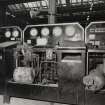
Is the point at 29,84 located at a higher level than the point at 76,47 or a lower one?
lower

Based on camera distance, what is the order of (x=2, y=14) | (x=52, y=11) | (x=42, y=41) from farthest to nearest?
(x=2, y=14), (x=52, y=11), (x=42, y=41)

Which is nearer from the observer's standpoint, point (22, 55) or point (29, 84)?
point (29, 84)

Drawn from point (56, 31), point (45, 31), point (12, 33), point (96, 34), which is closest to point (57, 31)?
point (56, 31)

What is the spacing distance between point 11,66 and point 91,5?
14.2ft

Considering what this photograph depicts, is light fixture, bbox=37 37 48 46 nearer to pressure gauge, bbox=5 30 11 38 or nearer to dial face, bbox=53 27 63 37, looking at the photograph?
dial face, bbox=53 27 63 37

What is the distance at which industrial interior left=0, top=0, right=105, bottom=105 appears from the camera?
252 cm

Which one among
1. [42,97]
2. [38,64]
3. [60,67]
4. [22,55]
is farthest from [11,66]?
[60,67]

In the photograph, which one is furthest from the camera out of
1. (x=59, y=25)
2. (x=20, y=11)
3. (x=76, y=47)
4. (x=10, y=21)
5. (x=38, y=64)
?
(x=20, y=11)

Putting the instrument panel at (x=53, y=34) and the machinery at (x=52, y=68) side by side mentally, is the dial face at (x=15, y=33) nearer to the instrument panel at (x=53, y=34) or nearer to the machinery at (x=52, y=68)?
the instrument panel at (x=53, y=34)

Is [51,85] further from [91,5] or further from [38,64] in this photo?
[91,5]

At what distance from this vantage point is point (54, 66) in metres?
2.94

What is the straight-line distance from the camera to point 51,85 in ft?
9.21

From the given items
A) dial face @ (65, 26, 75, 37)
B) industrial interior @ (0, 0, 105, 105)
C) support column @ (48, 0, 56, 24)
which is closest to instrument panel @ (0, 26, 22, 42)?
industrial interior @ (0, 0, 105, 105)

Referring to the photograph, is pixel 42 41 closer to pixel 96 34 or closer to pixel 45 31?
pixel 45 31
